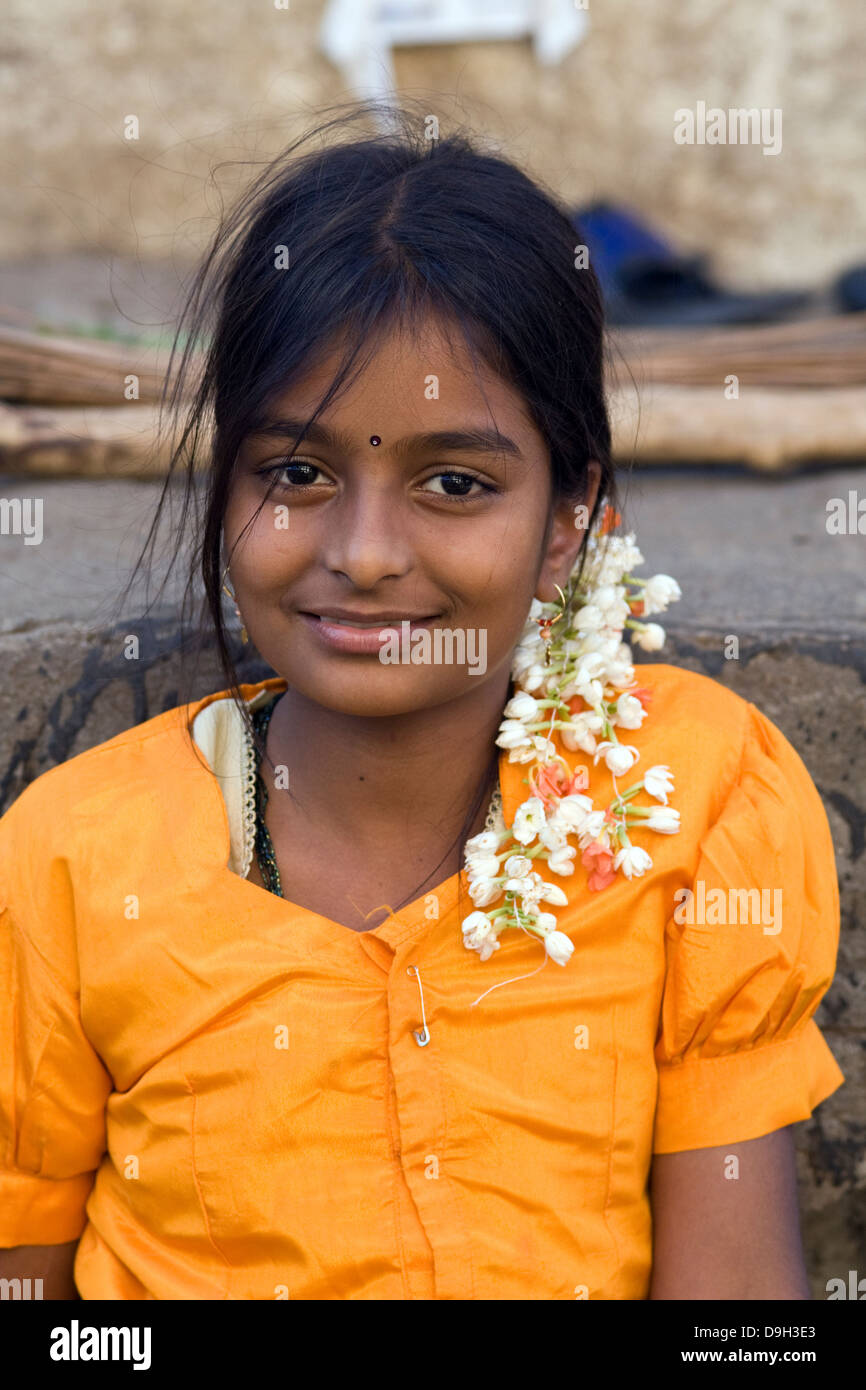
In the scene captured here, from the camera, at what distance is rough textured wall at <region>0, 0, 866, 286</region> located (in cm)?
607

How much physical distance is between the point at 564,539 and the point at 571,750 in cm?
28

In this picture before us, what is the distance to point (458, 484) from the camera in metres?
1.53

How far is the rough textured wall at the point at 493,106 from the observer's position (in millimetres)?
6070

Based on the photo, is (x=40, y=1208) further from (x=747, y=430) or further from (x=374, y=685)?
(x=747, y=430)

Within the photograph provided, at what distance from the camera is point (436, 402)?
148 centimetres

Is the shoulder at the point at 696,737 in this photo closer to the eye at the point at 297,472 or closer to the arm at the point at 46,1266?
the eye at the point at 297,472

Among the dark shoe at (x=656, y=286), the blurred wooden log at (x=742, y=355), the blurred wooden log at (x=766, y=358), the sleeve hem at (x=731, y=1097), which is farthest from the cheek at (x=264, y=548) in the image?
the dark shoe at (x=656, y=286)

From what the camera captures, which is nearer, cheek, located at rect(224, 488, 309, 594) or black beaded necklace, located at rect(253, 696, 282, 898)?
cheek, located at rect(224, 488, 309, 594)

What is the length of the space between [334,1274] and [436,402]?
1.00m

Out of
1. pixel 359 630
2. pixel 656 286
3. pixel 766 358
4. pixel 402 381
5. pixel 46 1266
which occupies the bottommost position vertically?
pixel 46 1266

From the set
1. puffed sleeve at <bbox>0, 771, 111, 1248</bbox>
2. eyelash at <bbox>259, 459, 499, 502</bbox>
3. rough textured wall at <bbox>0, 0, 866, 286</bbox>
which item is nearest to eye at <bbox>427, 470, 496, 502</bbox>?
eyelash at <bbox>259, 459, 499, 502</bbox>

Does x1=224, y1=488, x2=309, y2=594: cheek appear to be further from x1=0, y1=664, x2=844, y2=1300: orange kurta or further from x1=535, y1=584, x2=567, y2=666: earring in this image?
x1=535, y1=584, x2=567, y2=666: earring

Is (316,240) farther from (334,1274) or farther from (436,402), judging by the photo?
(334,1274)

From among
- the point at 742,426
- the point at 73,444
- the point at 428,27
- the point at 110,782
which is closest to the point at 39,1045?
the point at 110,782
